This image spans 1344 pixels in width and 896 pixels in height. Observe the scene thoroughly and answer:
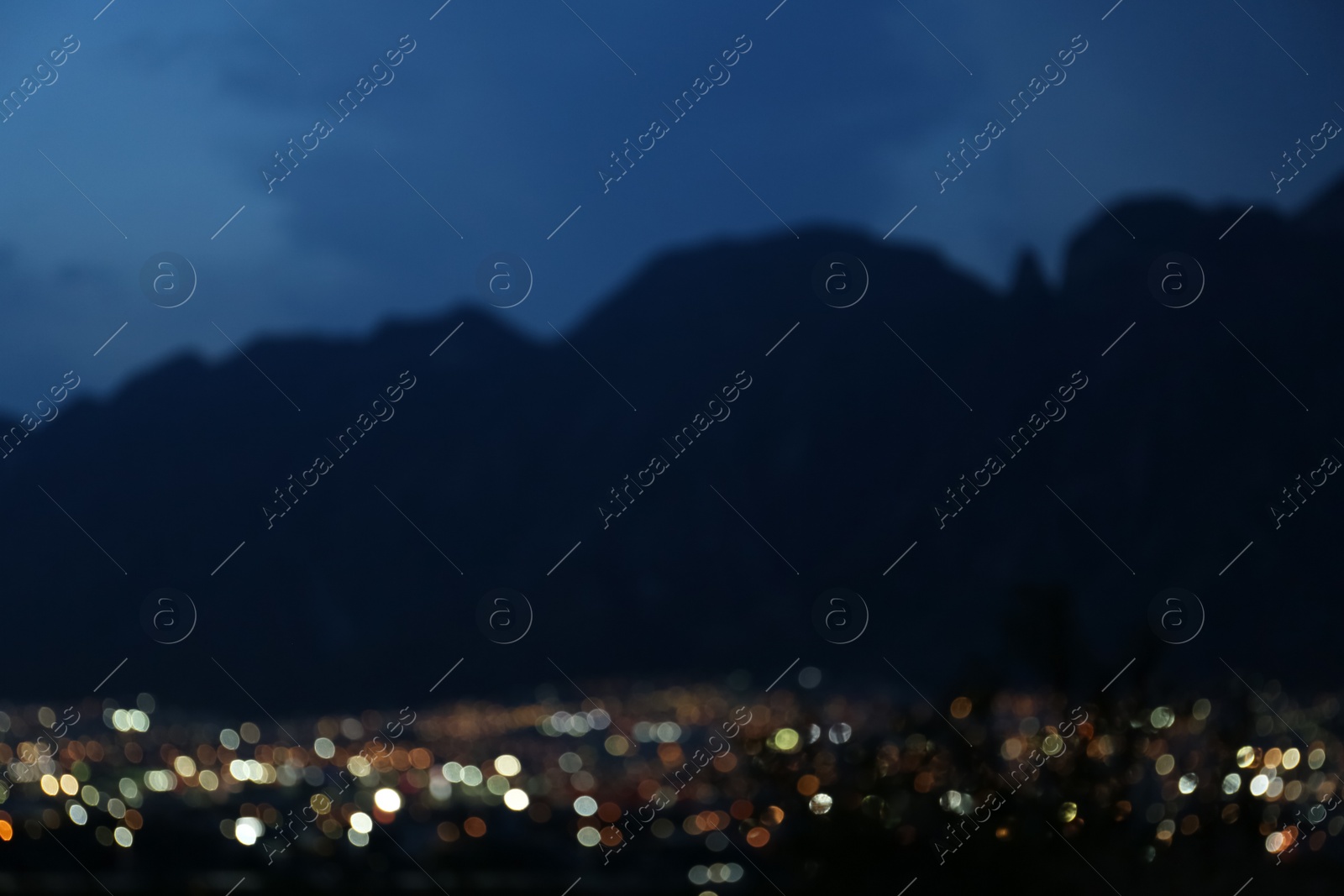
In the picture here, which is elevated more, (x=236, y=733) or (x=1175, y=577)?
(x=236, y=733)

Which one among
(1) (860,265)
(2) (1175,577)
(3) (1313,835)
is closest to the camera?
(1) (860,265)

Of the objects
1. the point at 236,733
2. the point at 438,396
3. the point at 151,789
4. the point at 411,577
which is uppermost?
the point at 438,396

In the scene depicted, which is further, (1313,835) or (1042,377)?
(1042,377)

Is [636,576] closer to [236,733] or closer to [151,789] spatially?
[236,733]

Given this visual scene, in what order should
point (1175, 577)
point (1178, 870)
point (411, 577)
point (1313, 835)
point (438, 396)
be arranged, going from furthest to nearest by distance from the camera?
1. point (438, 396)
2. point (411, 577)
3. point (1175, 577)
4. point (1313, 835)
5. point (1178, 870)

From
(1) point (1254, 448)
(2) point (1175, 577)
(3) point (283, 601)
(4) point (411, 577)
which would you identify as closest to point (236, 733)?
(3) point (283, 601)

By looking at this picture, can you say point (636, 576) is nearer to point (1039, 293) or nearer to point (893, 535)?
point (893, 535)

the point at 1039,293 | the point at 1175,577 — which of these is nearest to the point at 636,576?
the point at 1039,293
